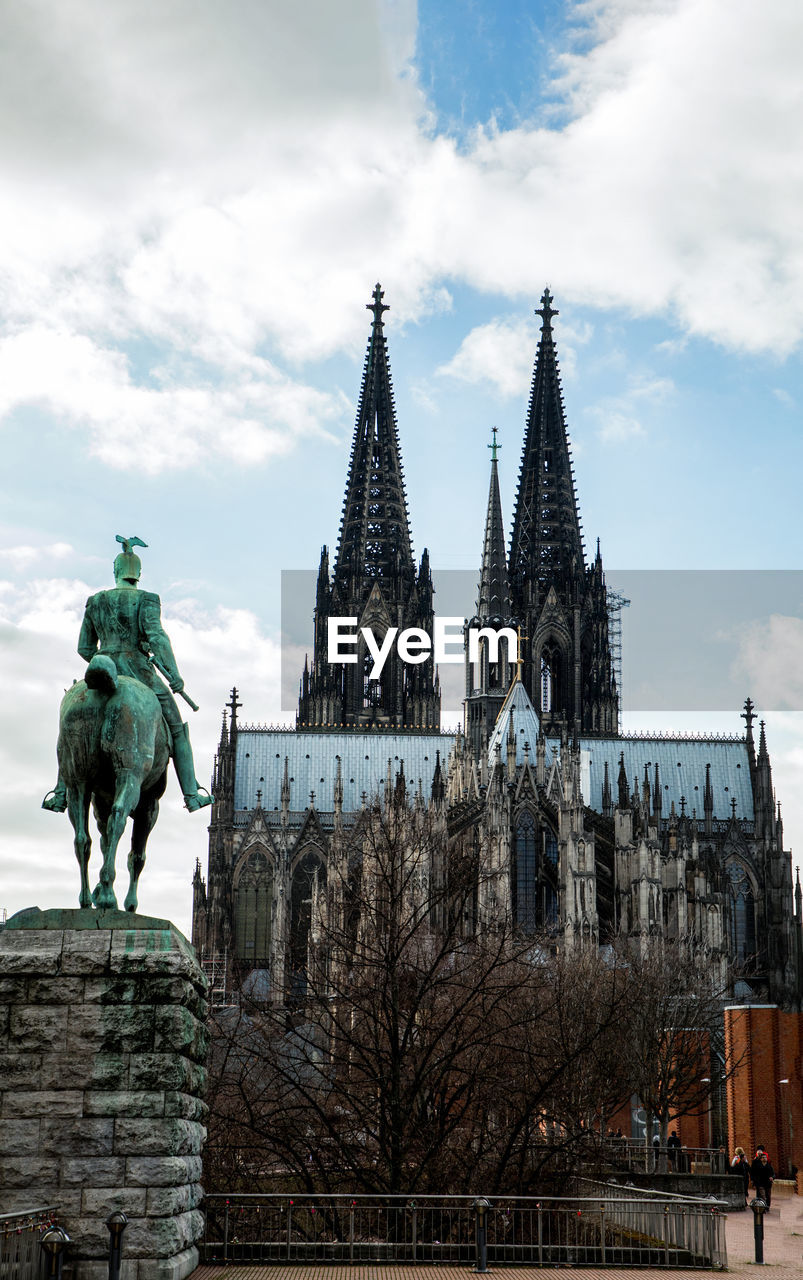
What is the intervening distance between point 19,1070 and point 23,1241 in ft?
4.58

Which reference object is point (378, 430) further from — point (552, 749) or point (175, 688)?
point (175, 688)

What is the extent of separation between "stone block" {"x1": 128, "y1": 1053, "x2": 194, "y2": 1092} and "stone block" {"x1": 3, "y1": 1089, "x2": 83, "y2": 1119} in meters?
0.46

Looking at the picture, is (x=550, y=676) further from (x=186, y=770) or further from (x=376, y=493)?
(x=186, y=770)

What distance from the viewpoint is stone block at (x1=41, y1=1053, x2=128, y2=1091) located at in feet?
39.0

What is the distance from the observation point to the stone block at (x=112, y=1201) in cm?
1166

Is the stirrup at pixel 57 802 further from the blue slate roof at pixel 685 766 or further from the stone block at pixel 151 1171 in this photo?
the blue slate roof at pixel 685 766

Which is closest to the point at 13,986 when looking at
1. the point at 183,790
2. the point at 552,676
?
the point at 183,790

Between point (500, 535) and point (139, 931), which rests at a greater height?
point (500, 535)

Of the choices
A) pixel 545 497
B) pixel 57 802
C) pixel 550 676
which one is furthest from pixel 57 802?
pixel 545 497

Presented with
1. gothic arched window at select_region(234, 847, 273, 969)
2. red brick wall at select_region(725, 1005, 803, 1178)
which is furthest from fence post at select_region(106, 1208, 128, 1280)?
gothic arched window at select_region(234, 847, 273, 969)

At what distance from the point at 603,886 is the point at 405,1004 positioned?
51.4m

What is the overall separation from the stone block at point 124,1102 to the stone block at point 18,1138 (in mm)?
434

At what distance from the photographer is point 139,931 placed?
40.5ft

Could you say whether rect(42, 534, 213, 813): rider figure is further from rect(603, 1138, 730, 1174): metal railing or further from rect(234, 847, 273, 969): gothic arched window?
rect(234, 847, 273, 969): gothic arched window
